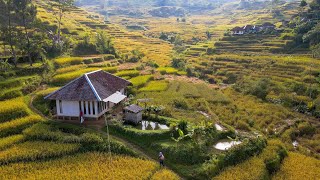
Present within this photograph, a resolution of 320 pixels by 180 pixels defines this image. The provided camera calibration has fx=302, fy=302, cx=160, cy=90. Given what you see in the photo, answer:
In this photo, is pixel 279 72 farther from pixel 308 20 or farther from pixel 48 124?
pixel 48 124

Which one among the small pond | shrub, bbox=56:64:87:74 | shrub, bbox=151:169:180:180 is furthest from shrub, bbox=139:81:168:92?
shrub, bbox=151:169:180:180

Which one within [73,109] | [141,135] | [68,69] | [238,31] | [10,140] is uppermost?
[238,31]

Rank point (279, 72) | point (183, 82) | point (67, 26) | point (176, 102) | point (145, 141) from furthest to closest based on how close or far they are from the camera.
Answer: point (67, 26), point (279, 72), point (183, 82), point (176, 102), point (145, 141)

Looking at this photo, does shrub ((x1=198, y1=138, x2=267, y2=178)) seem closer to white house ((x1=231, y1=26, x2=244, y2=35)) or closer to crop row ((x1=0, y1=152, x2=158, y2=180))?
crop row ((x1=0, y1=152, x2=158, y2=180))

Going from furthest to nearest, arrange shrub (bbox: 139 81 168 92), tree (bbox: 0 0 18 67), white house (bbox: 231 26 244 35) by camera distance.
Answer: white house (bbox: 231 26 244 35) < shrub (bbox: 139 81 168 92) < tree (bbox: 0 0 18 67)

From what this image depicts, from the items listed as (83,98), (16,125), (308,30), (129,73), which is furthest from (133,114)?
(308,30)

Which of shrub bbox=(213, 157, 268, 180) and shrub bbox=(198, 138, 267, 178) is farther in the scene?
shrub bbox=(198, 138, 267, 178)

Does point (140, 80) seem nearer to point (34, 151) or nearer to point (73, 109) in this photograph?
point (73, 109)

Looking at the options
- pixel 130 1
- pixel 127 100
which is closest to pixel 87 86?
pixel 127 100

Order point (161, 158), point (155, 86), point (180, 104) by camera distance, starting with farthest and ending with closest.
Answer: point (155, 86)
point (180, 104)
point (161, 158)
